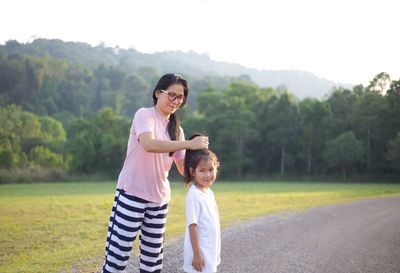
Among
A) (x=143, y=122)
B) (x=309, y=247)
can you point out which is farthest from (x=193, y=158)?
(x=309, y=247)

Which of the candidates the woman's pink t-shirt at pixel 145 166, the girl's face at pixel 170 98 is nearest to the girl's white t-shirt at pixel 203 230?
the woman's pink t-shirt at pixel 145 166

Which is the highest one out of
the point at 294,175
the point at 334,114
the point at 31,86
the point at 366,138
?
the point at 31,86

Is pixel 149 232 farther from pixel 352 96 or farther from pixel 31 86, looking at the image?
pixel 31 86

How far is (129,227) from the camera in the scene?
12.4 feet

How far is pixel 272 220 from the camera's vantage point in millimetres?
12969

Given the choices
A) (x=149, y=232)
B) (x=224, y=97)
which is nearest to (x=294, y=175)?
(x=224, y=97)

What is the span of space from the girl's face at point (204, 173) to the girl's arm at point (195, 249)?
409 millimetres

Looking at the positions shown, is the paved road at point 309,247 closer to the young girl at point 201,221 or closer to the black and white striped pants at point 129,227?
the black and white striped pants at point 129,227

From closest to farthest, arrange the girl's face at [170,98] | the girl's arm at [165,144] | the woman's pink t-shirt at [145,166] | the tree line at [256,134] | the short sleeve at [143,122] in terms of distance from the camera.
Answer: the girl's arm at [165,144] → the short sleeve at [143,122] → the woman's pink t-shirt at [145,166] → the girl's face at [170,98] → the tree line at [256,134]

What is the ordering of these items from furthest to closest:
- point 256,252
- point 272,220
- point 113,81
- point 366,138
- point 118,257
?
1. point 113,81
2. point 366,138
3. point 272,220
4. point 256,252
5. point 118,257

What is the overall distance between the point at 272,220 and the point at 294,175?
47.0m

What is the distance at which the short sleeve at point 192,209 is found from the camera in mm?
3551

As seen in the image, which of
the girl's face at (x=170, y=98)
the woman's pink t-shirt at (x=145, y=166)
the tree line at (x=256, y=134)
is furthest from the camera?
the tree line at (x=256, y=134)

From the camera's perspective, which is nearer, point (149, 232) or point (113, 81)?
point (149, 232)
